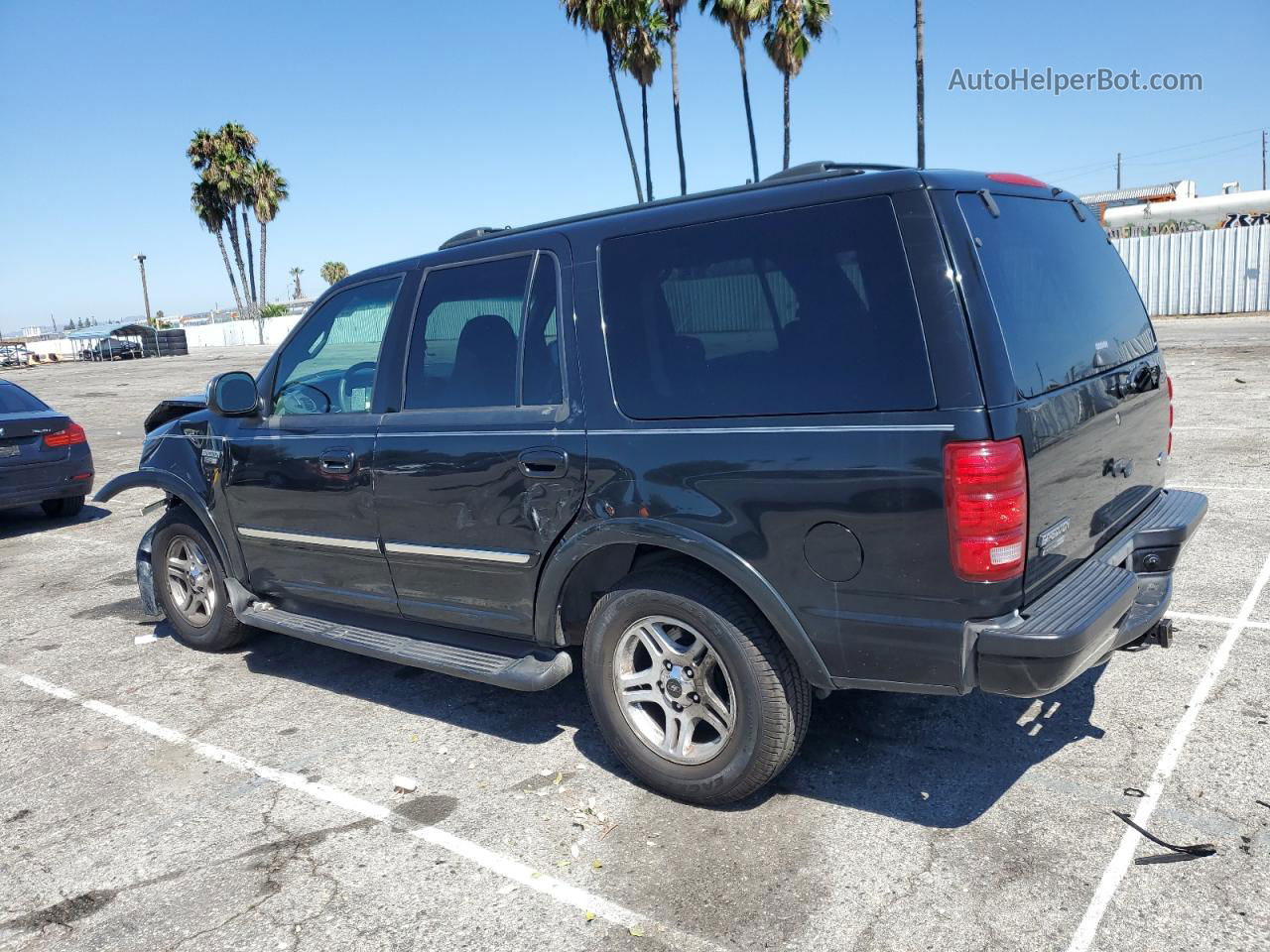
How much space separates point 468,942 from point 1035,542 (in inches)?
79.7

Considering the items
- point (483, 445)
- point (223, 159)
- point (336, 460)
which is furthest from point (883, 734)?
point (223, 159)

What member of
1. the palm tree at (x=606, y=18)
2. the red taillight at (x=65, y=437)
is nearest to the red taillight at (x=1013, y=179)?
the red taillight at (x=65, y=437)

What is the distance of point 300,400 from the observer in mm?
4734

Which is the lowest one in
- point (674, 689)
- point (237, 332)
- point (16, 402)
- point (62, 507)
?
point (62, 507)

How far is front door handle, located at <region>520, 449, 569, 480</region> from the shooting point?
142 inches

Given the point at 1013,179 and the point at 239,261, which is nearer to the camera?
the point at 1013,179

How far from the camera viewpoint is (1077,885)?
290 cm

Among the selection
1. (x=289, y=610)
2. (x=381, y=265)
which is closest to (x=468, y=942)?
(x=289, y=610)

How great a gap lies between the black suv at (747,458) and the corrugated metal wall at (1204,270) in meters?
26.4

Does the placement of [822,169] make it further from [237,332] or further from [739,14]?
[237,332]

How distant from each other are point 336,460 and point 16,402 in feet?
22.9

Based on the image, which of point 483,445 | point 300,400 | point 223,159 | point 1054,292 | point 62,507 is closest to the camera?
point 1054,292

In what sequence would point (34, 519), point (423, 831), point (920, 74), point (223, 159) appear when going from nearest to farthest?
point (423, 831) → point (34, 519) → point (920, 74) → point (223, 159)

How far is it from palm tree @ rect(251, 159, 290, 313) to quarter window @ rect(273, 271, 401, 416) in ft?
188
